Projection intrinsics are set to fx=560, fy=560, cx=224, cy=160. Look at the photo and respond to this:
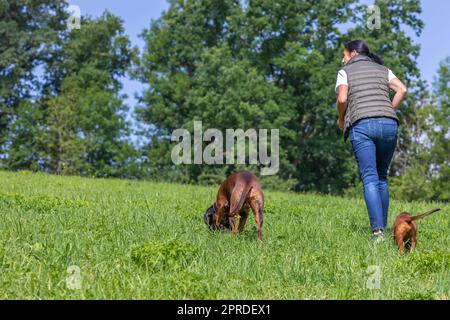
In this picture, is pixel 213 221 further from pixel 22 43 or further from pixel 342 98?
pixel 22 43

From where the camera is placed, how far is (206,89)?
37062 mm

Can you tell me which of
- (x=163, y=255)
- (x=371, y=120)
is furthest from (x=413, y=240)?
(x=163, y=255)

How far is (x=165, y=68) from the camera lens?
42469 mm

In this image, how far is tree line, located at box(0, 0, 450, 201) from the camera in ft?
118

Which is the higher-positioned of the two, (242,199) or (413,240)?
(242,199)

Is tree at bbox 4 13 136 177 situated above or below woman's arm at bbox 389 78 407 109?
above

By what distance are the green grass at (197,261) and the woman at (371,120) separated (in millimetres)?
615

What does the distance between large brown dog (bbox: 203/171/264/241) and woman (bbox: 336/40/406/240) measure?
1.42 meters

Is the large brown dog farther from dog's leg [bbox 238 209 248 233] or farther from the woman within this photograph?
the woman

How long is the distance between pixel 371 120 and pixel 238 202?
1.98m

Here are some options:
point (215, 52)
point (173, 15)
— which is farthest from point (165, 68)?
point (215, 52)

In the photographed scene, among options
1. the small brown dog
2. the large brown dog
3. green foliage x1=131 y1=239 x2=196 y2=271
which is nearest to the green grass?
green foliage x1=131 y1=239 x2=196 y2=271

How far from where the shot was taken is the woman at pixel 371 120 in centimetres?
700

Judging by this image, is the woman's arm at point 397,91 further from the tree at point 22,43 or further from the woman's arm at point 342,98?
the tree at point 22,43
